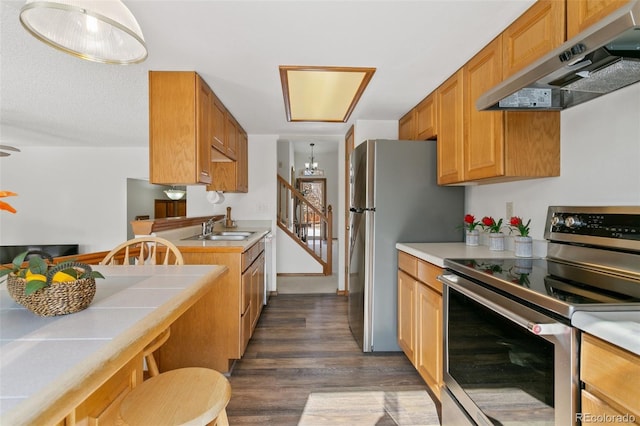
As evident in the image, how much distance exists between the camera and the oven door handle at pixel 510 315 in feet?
3.10

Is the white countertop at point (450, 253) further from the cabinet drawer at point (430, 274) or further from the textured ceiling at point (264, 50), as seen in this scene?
the textured ceiling at point (264, 50)

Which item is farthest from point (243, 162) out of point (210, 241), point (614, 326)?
point (614, 326)

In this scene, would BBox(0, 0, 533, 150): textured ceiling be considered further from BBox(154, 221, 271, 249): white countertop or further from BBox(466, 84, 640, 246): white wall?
BBox(154, 221, 271, 249): white countertop

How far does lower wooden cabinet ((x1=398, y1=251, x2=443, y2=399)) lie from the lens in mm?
1785

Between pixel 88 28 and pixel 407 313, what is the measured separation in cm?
235

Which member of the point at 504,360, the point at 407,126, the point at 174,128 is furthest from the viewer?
the point at 407,126

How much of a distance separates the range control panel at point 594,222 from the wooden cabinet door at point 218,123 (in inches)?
96.0

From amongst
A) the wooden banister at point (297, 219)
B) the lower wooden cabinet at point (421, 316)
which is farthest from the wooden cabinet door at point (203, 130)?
the wooden banister at point (297, 219)

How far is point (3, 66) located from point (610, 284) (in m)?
3.86

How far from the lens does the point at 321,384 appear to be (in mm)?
2102

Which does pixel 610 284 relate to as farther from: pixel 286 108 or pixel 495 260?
pixel 286 108

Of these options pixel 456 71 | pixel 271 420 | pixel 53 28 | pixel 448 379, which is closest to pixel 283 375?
pixel 271 420

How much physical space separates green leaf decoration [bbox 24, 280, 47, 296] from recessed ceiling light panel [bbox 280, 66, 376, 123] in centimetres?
183

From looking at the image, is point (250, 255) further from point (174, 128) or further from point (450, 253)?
point (450, 253)
